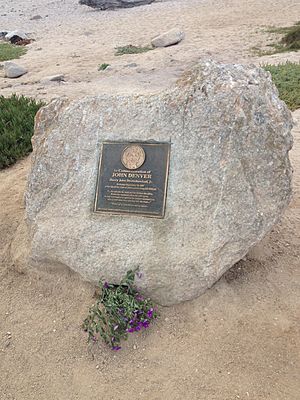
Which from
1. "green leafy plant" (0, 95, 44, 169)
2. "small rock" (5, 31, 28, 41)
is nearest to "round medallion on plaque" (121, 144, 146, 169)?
"green leafy plant" (0, 95, 44, 169)

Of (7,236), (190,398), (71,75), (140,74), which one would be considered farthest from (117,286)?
(71,75)

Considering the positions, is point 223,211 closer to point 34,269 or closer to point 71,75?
point 34,269

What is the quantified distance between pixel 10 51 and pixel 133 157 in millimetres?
14847

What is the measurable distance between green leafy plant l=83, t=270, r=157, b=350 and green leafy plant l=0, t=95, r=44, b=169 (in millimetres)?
3447

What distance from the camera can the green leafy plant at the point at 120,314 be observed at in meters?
3.00

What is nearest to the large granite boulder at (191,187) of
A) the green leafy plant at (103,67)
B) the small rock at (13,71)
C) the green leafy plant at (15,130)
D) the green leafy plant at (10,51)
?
the green leafy plant at (15,130)

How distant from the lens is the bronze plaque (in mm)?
3182

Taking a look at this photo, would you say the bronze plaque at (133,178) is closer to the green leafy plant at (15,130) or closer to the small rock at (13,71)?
the green leafy plant at (15,130)

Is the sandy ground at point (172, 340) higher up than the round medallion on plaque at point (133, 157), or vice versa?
the round medallion on plaque at point (133, 157)

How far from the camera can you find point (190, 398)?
8.88 ft

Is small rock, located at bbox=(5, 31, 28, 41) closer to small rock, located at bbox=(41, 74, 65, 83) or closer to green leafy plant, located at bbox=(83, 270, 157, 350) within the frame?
small rock, located at bbox=(41, 74, 65, 83)

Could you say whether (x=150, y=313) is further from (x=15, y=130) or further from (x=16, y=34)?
(x=16, y=34)

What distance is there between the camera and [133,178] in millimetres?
3268

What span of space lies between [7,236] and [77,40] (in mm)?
14712
